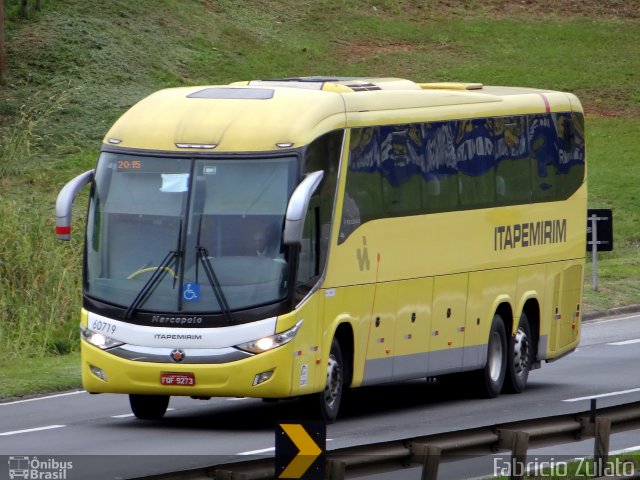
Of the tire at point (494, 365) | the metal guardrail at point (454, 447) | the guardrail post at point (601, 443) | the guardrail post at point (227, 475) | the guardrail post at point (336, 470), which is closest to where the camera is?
the guardrail post at point (227, 475)

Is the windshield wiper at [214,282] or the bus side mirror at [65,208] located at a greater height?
the bus side mirror at [65,208]

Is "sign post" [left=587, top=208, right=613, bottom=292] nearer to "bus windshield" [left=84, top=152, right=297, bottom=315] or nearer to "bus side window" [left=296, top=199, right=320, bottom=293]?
"bus side window" [left=296, top=199, right=320, bottom=293]

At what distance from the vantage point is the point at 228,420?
18.6 meters

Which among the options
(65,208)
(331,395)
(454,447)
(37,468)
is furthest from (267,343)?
(454,447)

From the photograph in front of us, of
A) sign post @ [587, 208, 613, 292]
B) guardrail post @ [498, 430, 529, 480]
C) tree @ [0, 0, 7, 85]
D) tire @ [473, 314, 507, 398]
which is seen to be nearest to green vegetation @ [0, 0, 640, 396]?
tree @ [0, 0, 7, 85]

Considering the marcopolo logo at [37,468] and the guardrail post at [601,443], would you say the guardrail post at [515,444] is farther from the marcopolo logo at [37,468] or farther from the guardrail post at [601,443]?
the marcopolo logo at [37,468]

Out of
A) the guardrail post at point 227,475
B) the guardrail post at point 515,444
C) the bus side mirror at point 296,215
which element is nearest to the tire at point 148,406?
the bus side mirror at point 296,215

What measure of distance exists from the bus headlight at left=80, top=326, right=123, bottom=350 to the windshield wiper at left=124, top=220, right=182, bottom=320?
0.95 ft

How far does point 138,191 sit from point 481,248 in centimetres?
505

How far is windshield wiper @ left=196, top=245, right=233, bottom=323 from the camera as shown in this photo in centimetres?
1689

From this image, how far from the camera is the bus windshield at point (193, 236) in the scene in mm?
17000

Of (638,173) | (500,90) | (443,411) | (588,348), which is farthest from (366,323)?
(638,173)

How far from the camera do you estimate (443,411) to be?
19.8m

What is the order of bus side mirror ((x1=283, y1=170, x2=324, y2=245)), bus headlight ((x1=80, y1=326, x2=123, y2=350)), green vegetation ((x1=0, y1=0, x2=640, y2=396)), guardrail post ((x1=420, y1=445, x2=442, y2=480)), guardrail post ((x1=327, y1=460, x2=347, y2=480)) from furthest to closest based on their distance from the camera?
green vegetation ((x1=0, y1=0, x2=640, y2=396)) → bus headlight ((x1=80, y1=326, x2=123, y2=350)) → bus side mirror ((x1=283, y1=170, x2=324, y2=245)) → guardrail post ((x1=420, y1=445, x2=442, y2=480)) → guardrail post ((x1=327, y1=460, x2=347, y2=480))
